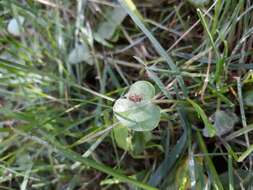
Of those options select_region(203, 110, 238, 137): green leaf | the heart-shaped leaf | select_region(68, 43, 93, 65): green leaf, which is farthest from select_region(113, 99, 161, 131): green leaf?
select_region(68, 43, 93, 65): green leaf

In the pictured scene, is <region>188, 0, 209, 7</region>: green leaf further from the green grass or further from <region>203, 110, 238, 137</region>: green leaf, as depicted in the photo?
<region>203, 110, 238, 137</region>: green leaf

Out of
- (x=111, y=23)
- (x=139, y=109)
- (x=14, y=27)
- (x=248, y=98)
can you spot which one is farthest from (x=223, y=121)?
(x=14, y=27)

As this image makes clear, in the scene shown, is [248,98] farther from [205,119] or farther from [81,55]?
[81,55]

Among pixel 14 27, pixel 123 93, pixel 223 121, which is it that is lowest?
pixel 223 121

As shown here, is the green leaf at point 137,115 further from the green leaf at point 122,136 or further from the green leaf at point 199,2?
the green leaf at point 199,2

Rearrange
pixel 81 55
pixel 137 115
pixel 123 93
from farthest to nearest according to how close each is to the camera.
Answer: pixel 81 55
pixel 123 93
pixel 137 115

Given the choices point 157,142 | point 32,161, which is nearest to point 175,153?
point 157,142
